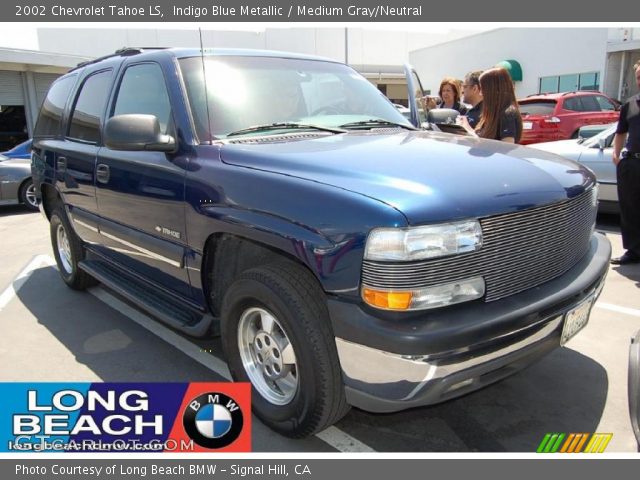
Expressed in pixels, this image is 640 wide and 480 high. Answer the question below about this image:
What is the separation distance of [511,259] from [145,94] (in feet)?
8.57

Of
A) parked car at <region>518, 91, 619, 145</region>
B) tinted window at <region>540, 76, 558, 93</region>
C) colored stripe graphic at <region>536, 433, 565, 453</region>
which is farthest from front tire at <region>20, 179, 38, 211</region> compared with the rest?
tinted window at <region>540, 76, 558, 93</region>

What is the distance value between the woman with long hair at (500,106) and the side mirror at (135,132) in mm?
3114

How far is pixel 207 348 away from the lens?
382 cm

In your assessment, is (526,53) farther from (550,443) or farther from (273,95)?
(550,443)

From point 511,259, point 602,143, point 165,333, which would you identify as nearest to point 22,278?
point 165,333

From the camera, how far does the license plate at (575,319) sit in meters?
2.50

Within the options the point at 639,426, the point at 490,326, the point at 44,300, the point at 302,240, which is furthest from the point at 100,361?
the point at 639,426

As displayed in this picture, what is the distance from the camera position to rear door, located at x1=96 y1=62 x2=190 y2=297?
309 centimetres

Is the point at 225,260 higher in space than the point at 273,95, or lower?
lower

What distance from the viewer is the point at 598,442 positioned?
263 cm

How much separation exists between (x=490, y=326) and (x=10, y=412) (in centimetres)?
251

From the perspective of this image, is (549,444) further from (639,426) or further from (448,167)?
(448,167)

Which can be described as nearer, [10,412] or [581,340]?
[10,412]

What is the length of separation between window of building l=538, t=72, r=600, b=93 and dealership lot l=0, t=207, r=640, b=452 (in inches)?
673
